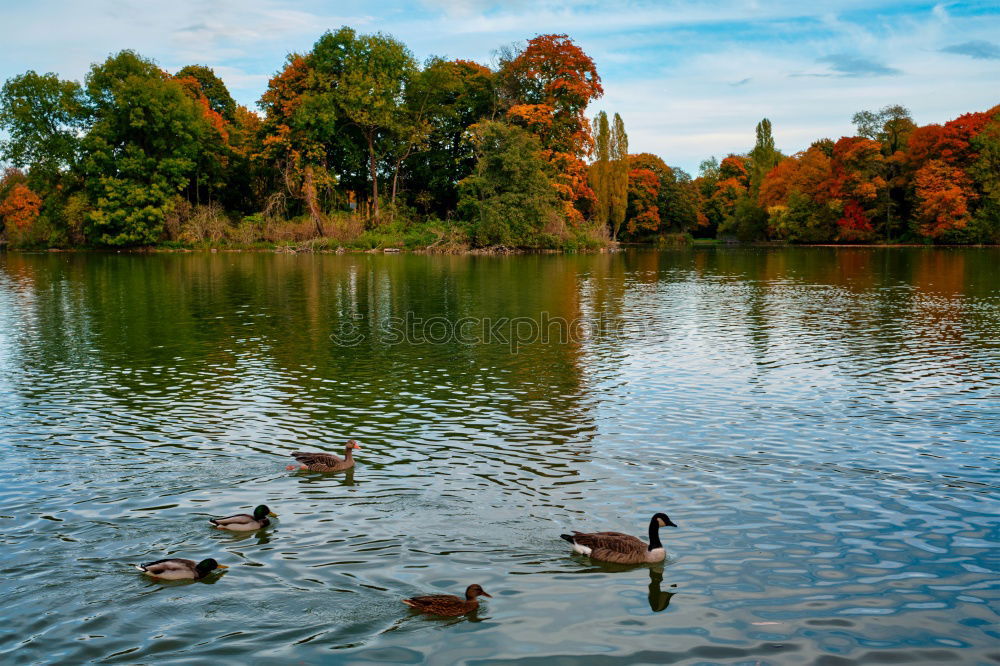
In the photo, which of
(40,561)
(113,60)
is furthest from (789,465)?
(113,60)

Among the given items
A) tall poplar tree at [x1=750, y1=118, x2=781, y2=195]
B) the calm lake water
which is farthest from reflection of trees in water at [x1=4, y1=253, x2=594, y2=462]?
tall poplar tree at [x1=750, y1=118, x2=781, y2=195]

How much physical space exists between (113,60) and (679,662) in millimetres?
89141

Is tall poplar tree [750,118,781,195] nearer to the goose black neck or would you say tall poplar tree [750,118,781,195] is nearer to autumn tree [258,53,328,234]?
autumn tree [258,53,328,234]

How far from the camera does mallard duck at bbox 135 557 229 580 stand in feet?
29.8

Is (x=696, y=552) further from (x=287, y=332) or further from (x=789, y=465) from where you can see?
(x=287, y=332)

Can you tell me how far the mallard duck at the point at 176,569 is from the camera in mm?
9086

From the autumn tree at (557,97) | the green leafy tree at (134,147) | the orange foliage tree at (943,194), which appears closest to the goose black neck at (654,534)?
the autumn tree at (557,97)

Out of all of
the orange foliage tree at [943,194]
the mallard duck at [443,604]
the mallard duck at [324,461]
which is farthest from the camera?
the orange foliage tree at [943,194]

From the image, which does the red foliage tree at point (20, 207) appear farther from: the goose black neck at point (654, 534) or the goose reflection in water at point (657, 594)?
the goose reflection in water at point (657, 594)

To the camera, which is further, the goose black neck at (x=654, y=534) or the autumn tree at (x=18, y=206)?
the autumn tree at (x=18, y=206)

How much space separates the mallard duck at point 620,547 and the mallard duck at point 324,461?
475 cm

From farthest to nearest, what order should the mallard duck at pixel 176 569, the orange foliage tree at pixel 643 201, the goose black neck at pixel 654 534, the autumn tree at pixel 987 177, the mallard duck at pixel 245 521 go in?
1. the orange foliage tree at pixel 643 201
2. the autumn tree at pixel 987 177
3. the mallard duck at pixel 245 521
4. the goose black neck at pixel 654 534
5. the mallard duck at pixel 176 569

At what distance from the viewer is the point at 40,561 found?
31.6ft

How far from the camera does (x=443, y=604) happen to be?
8430 millimetres
